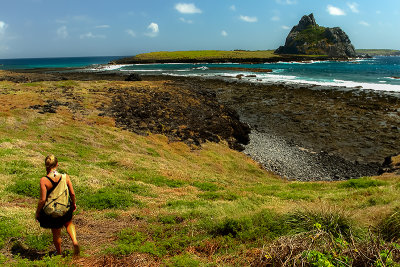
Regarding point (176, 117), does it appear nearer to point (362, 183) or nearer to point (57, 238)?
point (362, 183)

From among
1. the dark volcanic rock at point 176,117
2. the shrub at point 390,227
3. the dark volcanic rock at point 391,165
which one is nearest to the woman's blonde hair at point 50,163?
the shrub at point 390,227

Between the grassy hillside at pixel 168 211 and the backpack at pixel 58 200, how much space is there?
42.4 inches

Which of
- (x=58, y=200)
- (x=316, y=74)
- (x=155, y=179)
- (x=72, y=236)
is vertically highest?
(x=316, y=74)

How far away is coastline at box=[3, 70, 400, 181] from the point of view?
23.1m

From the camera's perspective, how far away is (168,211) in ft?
31.8

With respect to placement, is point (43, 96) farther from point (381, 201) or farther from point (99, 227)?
point (381, 201)

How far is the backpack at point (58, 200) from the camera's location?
585 centimetres

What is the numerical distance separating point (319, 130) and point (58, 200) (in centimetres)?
3208

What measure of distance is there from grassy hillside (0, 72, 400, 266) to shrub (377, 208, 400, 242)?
1.1 inches

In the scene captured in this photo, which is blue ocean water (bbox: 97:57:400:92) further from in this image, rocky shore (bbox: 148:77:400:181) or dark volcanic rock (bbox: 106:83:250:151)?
dark volcanic rock (bbox: 106:83:250:151)

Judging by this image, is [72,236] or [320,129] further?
[320,129]

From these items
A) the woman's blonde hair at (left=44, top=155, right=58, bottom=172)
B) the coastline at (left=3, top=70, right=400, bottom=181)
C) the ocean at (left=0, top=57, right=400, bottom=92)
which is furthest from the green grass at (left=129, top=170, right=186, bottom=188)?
the ocean at (left=0, top=57, right=400, bottom=92)

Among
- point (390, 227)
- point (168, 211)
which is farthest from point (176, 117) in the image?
point (390, 227)

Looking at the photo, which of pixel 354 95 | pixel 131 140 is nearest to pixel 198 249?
pixel 131 140
